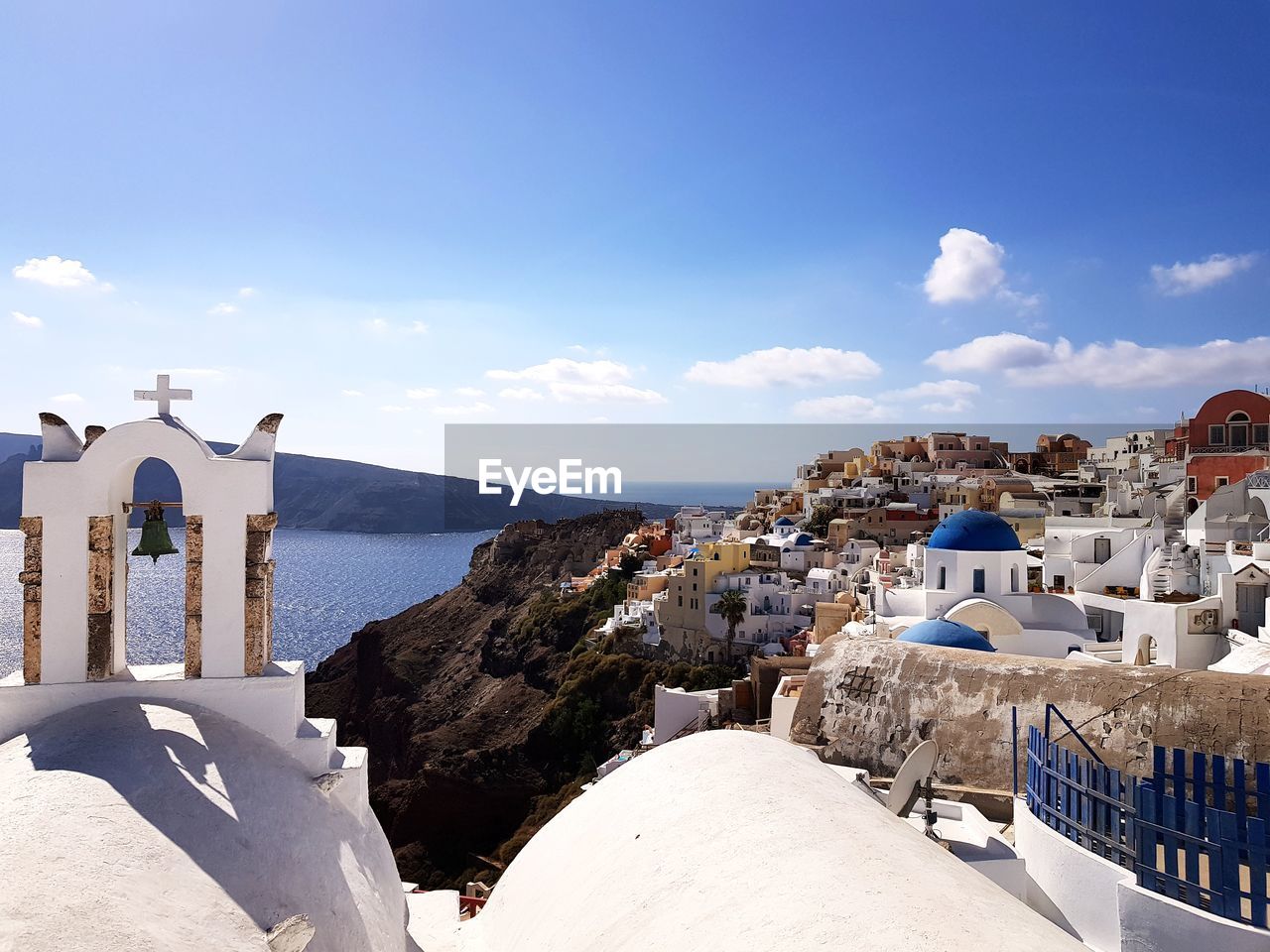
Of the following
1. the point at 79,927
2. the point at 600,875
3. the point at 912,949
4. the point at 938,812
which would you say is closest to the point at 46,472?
the point at 79,927

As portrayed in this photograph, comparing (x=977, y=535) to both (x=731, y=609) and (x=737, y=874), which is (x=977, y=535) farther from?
(x=731, y=609)

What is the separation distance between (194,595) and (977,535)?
61.9 feet

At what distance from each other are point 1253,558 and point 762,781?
1968cm

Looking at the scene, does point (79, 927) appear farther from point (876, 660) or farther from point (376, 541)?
point (376, 541)

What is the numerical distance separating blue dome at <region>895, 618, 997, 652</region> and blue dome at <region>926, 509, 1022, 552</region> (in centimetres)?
502

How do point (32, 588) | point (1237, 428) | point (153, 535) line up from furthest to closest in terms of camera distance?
point (1237, 428) → point (153, 535) → point (32, 588)

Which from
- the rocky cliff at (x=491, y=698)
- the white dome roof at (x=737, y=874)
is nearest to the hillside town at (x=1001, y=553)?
the rocky cliff at (x=491, y=698)

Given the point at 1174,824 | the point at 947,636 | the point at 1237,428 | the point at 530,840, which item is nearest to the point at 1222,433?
the point at 1237,428

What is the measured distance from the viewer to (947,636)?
50.2 ft

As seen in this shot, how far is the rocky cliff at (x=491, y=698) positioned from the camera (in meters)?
36.0

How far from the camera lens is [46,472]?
491 cm

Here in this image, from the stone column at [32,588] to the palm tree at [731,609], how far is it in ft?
113

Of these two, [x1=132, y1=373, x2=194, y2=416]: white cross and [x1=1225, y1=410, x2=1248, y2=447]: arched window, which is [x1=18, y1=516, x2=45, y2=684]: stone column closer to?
[x1=132, y1=373, x2=194, y2=416]: white cross

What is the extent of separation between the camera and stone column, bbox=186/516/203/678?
504 cm
